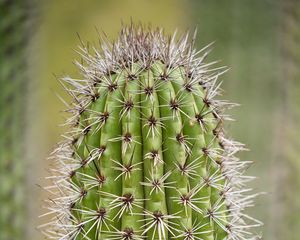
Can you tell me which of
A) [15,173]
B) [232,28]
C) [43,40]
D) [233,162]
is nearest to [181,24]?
[232,28]

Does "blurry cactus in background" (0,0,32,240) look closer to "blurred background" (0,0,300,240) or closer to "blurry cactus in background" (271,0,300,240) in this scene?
"blurred background" (0,0,300,240)

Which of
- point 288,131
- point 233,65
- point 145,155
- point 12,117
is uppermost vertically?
point 233,65

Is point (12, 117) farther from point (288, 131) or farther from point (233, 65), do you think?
point (288, 131)

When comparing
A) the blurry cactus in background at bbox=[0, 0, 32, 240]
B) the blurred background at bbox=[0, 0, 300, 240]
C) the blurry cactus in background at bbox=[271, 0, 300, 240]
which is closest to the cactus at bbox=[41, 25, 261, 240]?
the blurry cactus in background at bbox=[0, 0, 32, 240]

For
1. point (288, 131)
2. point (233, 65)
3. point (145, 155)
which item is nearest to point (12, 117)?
point (233, 65)

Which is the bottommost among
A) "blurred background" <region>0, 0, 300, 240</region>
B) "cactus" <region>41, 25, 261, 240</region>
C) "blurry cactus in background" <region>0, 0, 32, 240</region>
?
"cactus" <region>41, 25, 261, 240</region>

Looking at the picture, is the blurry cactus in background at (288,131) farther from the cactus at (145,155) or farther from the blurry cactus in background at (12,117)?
the cactus at (145,155)

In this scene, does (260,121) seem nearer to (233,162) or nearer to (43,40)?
(43,40)
